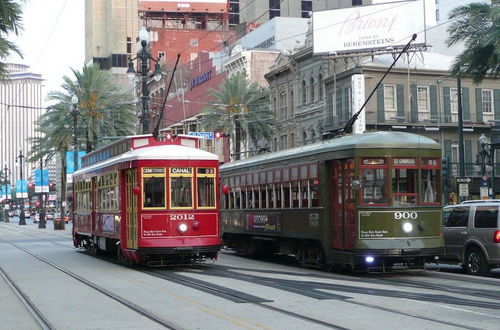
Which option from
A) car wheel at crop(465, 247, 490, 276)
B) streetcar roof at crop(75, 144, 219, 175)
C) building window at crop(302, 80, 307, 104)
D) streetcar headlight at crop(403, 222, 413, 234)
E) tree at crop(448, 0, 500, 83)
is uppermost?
building window at crop(302, 80, 307, 104)

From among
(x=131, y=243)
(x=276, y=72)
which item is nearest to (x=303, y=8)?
(x=276, y=72)

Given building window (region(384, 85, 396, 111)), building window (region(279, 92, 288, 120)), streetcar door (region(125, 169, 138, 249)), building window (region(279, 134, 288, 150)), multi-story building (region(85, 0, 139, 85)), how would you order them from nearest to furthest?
streetcar door (region(125, 169, 138, 249)) → building window (region(384, 85, 396, 111)) → building window (region(279, 92, 288, 120)) → building window (region(279, 134, 288, 150)) → multi-story building (region(85, 0, 139, 85))

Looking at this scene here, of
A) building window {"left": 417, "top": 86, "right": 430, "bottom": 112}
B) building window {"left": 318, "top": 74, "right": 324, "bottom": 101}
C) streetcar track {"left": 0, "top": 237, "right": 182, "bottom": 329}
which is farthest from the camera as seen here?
building window {"left": 318, "top": 74, "right": 324, "bottom": 101}

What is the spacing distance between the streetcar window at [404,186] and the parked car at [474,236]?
6.31ft

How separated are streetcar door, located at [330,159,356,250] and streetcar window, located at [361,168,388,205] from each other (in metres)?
0.31

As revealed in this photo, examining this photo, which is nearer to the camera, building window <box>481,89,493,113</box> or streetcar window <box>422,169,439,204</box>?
streetcar window <box>422,169,439,204</box>

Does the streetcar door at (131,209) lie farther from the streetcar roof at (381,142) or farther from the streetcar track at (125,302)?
the streetcar roof at (381,142)

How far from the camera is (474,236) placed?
755 inches

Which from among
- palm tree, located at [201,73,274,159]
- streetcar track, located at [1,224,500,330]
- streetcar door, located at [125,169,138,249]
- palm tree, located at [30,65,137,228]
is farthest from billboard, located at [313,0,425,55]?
streetcar track, located at [1,224,500,330]

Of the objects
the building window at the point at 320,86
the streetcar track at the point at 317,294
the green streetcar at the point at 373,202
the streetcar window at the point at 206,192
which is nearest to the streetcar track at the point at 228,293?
the streetcar track at the point at 317,294

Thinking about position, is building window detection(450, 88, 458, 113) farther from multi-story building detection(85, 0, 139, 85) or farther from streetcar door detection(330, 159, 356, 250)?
multi-story building detection(85, 0, 139, 85)

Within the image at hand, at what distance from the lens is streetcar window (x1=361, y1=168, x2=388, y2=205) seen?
717 inches

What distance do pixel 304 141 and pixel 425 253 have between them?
41235 millimetres

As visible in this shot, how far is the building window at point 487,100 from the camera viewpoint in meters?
55.9
